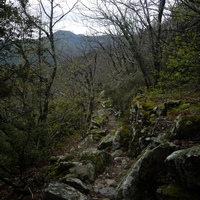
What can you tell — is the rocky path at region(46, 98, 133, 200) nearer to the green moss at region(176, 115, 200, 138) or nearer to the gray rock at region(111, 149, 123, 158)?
the gray rock at region(111, 149, 123, 158)

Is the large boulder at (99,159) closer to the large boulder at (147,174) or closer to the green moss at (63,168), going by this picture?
the green moss at (63,168)

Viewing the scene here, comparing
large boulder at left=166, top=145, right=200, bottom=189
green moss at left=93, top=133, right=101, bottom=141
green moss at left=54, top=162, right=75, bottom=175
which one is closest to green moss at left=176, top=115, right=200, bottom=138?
large boulder at left=166, top=145, right=200, bottom=189

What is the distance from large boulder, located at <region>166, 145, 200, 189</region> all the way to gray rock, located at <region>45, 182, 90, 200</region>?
7.87 feet

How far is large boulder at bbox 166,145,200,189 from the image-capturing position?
122 inches

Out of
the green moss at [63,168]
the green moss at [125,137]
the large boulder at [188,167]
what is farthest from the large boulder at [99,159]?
the large boulder at [188,167]

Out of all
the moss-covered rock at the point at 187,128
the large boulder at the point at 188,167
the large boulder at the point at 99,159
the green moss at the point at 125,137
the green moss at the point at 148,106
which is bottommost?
the large boulder at the point at 99,159

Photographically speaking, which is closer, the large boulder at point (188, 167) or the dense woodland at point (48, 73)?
the large boulder at point (188, 167)

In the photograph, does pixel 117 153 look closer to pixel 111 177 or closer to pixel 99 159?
pixel 99 159

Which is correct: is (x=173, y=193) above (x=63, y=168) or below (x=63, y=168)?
above

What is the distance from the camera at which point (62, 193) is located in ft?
15.7

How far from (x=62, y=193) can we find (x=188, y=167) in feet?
9.73

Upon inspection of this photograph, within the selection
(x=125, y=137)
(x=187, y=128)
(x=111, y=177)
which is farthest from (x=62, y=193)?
(x=125, y=137)

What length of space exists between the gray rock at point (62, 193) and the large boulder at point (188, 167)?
240 centimetres

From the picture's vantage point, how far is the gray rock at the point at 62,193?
4698 millimetres
